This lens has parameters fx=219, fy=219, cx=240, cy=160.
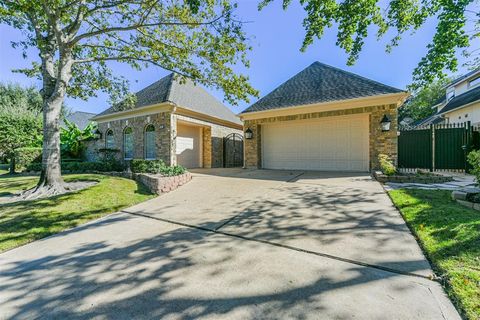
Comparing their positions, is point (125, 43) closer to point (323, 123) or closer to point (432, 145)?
point (323, 123)

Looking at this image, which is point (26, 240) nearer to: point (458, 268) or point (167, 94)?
point (458, 268)

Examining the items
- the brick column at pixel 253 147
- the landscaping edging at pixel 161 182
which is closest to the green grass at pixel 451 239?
the landscaping edging at pixel 161 182

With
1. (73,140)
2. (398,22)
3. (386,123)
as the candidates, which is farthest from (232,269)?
(73,140)

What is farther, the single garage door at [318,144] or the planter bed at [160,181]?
the single garage door at [318,144]

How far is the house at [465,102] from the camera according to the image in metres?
13.1

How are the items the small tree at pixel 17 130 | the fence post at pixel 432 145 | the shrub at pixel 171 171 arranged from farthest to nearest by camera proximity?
the small tree at pixel 17 130 < the fence post at pixel 432 145 < the shrub at pixel 171 171

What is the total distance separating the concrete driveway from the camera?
1.91 meters

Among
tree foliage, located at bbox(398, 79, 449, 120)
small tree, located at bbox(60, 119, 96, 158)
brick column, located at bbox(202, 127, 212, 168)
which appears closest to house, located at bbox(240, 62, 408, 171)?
brick column, located at bbox(202, 127, 212, 168)

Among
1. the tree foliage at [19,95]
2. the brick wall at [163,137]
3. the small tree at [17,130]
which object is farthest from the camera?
the tree foliage at [19,95]

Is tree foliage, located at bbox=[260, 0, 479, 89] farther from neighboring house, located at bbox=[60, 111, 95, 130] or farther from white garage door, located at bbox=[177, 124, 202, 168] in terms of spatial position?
neighboring house, located at bbox=[60, 111, 95, 130]

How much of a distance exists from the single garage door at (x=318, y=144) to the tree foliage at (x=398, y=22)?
3.04 m

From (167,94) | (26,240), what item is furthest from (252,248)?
(167,94)

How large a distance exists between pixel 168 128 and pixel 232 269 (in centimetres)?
985

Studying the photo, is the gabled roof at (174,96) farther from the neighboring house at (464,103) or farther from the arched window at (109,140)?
the neighboring house at (464,103)
